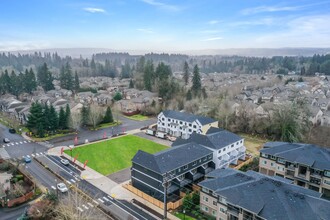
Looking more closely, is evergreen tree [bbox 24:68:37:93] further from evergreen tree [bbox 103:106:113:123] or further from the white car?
the white car

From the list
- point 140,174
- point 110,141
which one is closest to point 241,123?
point 110,141

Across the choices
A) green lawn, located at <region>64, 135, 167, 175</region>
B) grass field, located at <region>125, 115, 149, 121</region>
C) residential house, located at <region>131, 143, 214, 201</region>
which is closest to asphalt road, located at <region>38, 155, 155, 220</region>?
residential house, located at <region>131, 143, 214, 201</region>

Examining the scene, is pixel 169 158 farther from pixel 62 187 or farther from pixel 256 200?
pixel 62 187

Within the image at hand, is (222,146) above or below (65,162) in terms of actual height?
above

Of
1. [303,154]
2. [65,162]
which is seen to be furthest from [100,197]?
[303,154]

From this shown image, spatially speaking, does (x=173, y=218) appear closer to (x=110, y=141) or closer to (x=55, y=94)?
(x=110, y=141)

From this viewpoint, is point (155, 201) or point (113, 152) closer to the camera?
point (155, 201)

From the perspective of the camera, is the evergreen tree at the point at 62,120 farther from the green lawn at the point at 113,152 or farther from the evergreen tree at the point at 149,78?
the evergreen tree at the point at 149,78

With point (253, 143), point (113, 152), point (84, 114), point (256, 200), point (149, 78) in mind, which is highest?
point (149, 78)
